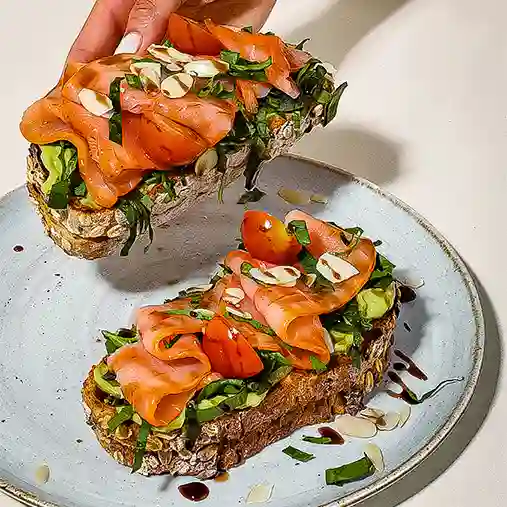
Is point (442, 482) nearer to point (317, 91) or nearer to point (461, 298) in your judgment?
point (461, 298)

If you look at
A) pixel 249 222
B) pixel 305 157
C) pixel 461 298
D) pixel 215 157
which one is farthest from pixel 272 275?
pixel 305 157

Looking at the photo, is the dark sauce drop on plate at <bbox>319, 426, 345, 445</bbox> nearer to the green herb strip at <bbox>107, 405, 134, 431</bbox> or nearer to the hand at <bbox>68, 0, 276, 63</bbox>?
the green herb strip at <bbox>107, 405, 134, 431</bbox>

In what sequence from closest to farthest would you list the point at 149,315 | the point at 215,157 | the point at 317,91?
the point at 149,315
the point at 215,157
the point at 317,91

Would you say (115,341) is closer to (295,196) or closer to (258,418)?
(258,418)

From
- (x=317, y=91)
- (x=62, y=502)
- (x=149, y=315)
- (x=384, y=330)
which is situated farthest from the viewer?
(x=317, y=91)

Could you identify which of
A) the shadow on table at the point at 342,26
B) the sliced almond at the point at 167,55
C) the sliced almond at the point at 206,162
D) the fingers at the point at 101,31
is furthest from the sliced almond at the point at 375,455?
the shadow on table at the point at 342,26

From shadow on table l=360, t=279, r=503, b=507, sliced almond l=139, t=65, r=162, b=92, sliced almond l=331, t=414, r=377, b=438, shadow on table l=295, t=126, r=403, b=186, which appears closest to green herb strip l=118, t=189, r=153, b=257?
sliced almond l=139, t=65, r=162, b=92

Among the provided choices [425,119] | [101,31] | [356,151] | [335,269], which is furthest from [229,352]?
[425,119]

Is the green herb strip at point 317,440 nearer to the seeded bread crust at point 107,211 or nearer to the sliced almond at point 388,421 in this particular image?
the sliced almond at point 388,421
